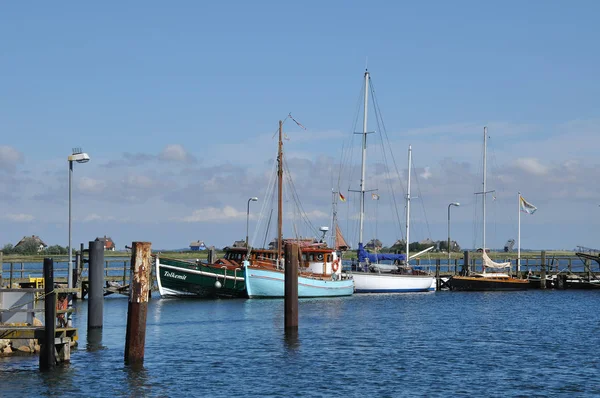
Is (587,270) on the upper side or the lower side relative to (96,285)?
lower

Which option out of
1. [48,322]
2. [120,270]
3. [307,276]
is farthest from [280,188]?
[48,322]

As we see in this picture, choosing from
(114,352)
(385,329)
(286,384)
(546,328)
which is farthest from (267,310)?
(286,384)

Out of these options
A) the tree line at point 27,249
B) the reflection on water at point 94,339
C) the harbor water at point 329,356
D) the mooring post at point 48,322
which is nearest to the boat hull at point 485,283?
the harbor water at point 329,356

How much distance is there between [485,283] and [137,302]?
51.6 meters

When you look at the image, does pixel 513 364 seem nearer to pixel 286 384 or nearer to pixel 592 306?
pixel 286 384

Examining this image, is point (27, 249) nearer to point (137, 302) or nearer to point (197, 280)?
point (197, 280)

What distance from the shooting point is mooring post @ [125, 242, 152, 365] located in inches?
1041

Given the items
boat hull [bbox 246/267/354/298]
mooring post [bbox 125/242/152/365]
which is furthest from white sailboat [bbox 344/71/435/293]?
mooring post [bbox 125/242/152/365]

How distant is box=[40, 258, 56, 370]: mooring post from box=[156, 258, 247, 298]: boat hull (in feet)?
104

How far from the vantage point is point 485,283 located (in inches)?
2896

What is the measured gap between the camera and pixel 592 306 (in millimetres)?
60969

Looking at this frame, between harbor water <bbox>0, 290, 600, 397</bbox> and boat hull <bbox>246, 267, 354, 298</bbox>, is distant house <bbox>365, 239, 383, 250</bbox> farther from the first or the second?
harbor water <bbox>0, 290, 600, 397</bbox>

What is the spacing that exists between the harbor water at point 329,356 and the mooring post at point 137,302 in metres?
0.66

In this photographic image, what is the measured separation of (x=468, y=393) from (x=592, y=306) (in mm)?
38361
